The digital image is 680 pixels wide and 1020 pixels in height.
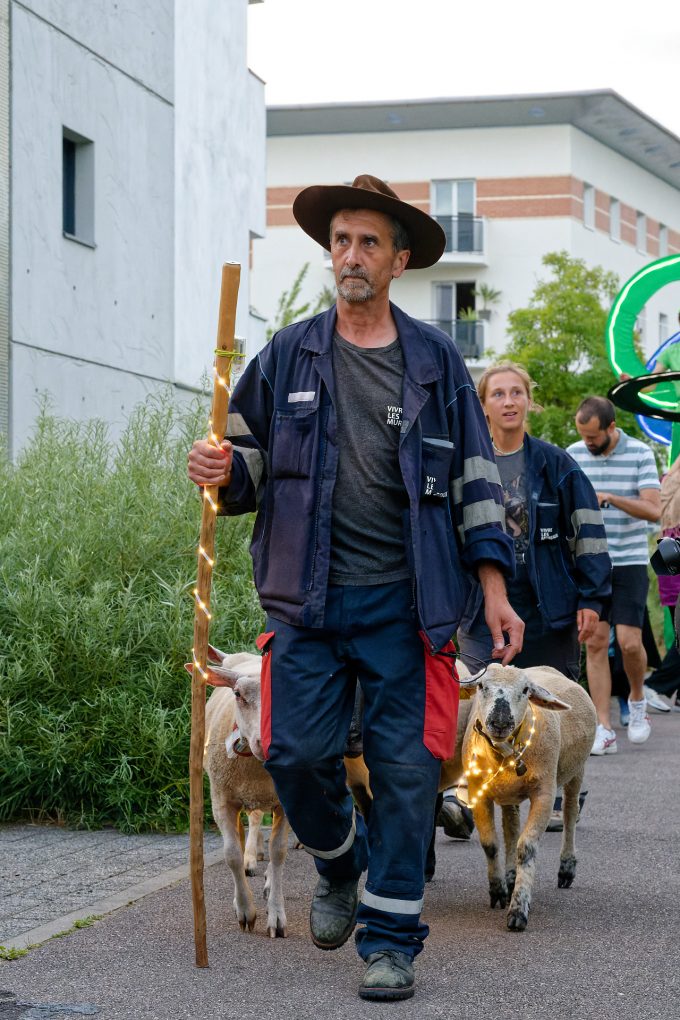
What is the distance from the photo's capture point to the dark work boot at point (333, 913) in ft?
17.2

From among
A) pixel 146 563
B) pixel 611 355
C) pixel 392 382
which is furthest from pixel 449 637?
pixel 611 355

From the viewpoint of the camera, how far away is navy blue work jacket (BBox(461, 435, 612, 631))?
24.1ft

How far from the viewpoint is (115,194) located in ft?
68.9

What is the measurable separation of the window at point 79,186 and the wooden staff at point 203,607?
1551 centimetres

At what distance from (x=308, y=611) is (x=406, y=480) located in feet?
1.69

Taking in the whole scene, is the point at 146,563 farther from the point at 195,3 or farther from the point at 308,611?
the point at 195,3

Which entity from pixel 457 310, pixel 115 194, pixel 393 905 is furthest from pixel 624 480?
pixel 457 310

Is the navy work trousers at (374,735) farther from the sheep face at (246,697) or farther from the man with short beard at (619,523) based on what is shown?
the man with short beard at (619,523)

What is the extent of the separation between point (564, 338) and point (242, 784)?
31.6 m

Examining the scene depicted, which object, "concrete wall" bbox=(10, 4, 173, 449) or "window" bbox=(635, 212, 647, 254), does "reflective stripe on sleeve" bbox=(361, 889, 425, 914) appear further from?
"window" bbox=(635, 212, 647, 254)

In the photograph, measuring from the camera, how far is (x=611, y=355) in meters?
17.3

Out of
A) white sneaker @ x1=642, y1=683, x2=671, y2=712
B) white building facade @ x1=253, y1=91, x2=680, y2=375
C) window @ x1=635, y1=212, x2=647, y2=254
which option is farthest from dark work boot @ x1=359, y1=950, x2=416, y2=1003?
window @ x1=635, y1=212, x2=647, y2=254

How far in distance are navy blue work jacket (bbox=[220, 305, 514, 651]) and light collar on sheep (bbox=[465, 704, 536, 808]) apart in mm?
944

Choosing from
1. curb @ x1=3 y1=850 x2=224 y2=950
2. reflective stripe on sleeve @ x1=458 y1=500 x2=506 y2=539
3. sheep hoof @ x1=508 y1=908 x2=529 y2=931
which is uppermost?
reflective stripe on sleeve @ x1=458 y1=500 x2=506 y2=539
